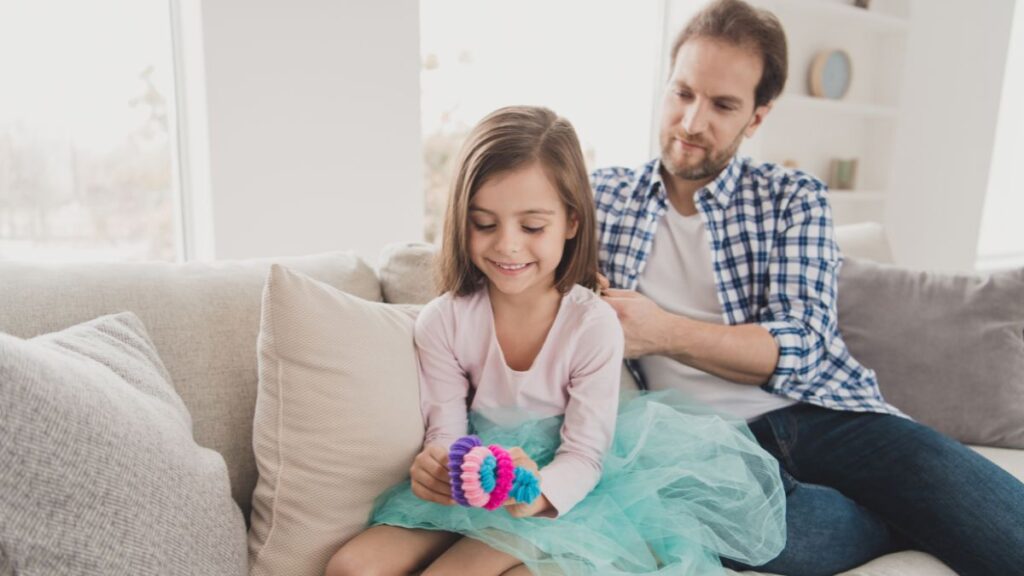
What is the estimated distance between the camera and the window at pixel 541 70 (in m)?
2.80

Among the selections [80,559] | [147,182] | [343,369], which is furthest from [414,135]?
[80,559]

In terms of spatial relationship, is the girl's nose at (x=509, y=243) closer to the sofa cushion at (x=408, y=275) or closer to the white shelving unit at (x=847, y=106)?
the sofa cushion at (x=408, y=275)

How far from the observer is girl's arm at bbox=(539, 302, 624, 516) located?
1.12 metres

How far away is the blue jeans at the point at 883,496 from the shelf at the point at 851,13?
236cm

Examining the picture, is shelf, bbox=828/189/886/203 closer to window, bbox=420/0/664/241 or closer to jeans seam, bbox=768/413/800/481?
window, bbox=420/0/664/241

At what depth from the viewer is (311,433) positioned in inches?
42.8

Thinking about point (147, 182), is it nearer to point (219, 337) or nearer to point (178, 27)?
point (178, 27)

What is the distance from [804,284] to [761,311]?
0.35ft

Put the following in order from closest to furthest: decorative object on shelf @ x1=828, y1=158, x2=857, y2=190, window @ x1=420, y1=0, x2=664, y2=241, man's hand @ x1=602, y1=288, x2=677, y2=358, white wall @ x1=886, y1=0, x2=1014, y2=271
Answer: man's hand @ x1=602, y1=288, x2=677, y2=358 → window @ x1=420, y1=0, x2=664, y2=241 → decorative object on shelf @ x1=828, y1=158, x2=857, y2=190 → white wall @ x1=886, y1=0, x2=1014, y2=271

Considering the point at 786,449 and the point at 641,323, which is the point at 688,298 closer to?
the point at 641,323

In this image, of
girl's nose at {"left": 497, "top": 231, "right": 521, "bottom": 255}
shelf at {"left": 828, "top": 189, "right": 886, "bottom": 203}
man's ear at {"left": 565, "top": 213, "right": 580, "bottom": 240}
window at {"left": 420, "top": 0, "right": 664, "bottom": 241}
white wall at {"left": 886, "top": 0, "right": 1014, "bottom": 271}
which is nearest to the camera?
girl's nose at {"left": 497, "top": 231, "right": 521, "bottom": 255}

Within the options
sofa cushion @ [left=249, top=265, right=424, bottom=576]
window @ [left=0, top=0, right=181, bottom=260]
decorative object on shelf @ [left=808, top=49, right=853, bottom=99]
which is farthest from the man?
decorative object on shelf @ [left=808, top=49, right=853, bottom=99]

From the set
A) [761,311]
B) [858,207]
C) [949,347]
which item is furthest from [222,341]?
[858,207]

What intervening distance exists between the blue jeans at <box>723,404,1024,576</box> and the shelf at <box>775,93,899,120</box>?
2235mm
